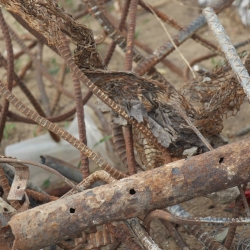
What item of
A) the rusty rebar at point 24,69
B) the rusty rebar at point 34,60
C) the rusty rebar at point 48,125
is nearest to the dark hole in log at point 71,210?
the rusty rebar at point 48,125

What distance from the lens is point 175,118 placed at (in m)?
1.86

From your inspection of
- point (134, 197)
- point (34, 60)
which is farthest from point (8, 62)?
point (134, 197)

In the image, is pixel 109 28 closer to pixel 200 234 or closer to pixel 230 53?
pixel 230 53

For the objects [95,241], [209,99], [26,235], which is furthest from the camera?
[209,99]

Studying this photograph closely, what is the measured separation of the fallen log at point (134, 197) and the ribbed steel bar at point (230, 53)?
0.25m

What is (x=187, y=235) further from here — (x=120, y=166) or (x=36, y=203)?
(x=120, y=166)

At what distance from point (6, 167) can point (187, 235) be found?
753mm

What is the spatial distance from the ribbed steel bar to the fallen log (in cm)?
25

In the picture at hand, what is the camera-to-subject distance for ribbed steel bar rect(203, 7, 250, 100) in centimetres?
159

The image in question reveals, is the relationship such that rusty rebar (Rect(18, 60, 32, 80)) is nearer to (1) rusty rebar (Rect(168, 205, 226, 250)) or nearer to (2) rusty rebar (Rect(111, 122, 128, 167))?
(2) rusty rebar (Rect(111, 122, 128, 167))

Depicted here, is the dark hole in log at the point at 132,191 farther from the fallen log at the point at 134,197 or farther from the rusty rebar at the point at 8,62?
the rusty rebar at the point at 8,62

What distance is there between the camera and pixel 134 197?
1.40 meters

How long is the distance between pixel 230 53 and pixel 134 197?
0.53m

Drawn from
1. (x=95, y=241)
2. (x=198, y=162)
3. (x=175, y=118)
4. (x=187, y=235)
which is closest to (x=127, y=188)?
(x=198, y=162)
